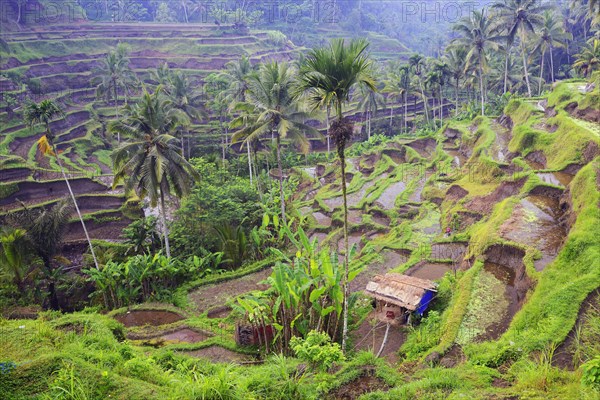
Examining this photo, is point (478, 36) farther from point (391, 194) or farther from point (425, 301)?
point (425, 301)

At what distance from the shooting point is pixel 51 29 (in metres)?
73.1

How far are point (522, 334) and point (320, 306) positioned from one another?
5546 millimetres

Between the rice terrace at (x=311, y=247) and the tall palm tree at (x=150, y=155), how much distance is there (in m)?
0.11

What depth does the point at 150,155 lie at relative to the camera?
20797 millimetres

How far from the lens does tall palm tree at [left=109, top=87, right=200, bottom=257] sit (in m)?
20.9

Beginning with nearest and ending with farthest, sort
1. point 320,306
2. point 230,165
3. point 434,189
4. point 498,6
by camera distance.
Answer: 1. point 320,306
2. point 434,189
3. point 498,6
4. point 230,165

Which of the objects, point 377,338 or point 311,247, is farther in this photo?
point 311,247

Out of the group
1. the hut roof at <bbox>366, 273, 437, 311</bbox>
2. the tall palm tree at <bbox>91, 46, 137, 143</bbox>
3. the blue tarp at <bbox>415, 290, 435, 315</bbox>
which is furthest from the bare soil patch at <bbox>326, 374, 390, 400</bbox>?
the tall palm tree at <bbox>91, 46, 137, 143</bbox>

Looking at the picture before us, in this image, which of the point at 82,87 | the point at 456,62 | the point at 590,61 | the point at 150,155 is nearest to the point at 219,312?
the point at 150,155

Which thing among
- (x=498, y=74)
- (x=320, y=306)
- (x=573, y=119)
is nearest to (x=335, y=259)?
(x=320, y=306)

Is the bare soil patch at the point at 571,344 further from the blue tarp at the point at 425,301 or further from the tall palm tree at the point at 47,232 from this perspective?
the tall palm tree at the point at 47,232

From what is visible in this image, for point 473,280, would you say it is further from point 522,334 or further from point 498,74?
point 498,74

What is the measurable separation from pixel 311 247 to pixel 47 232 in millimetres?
15486

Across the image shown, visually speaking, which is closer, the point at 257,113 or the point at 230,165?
the point at 257,113
